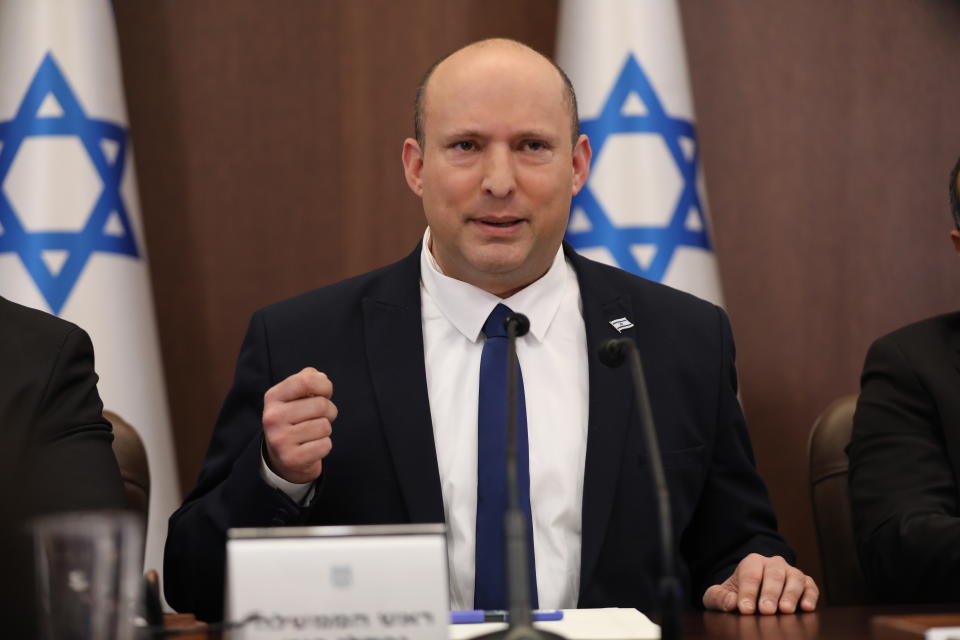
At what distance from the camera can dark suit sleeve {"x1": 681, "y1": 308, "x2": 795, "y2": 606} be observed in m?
2.27

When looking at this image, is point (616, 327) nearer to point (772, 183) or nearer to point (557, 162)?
point (557, 162)

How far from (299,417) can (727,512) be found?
96 centimetres

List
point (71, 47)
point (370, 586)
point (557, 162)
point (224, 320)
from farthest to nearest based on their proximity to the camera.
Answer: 1. point (224, 320)
2. point (71, 47)
3. point (557, 162)
4. point (370, 586)

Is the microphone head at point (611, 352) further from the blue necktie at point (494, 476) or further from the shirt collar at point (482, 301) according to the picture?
the shirt collar at point (482, 301)

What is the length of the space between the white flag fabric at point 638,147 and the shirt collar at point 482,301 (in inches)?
36.7

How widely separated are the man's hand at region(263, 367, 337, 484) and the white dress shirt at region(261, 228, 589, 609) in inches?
6.6

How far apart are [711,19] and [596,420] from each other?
216 cm

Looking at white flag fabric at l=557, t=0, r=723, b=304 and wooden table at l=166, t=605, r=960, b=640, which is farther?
white flag fabric at l=557, t=0, r=723, b=304

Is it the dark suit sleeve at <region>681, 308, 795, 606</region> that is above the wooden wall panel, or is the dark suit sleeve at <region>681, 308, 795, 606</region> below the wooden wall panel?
below

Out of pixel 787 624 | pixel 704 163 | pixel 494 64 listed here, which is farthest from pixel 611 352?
pixel 704 163

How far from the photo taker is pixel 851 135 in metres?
3.95

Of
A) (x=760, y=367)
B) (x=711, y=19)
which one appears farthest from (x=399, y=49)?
(x=760, y=367)

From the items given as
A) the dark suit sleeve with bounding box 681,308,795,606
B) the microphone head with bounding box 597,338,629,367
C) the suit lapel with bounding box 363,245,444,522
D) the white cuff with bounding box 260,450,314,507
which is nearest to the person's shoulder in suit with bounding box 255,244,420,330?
the suit lapel with bounding box 363,245,444,522

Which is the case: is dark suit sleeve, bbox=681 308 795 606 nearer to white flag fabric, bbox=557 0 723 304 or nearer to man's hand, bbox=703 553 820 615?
man's hand, bbox=703 553 820 615
